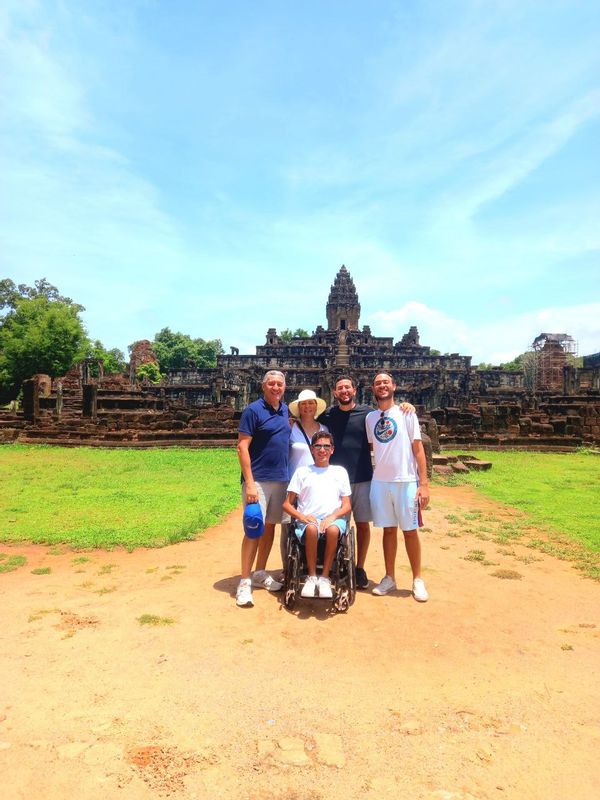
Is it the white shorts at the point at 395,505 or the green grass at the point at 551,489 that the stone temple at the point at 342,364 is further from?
the white shorts at the point at 395,505

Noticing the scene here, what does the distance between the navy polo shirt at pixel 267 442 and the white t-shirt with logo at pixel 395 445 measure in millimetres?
820

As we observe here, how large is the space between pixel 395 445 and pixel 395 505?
53 centimetres

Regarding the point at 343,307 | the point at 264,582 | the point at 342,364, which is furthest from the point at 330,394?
the point at 264,582

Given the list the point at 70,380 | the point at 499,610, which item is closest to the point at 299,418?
the point at 499,610

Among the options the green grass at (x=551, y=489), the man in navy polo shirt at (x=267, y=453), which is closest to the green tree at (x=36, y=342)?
the green grass at (x=551, y=489)

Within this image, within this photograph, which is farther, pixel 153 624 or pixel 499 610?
pixel 499 610

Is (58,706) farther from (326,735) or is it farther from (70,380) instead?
(70,380)

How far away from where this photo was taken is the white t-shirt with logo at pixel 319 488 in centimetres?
416

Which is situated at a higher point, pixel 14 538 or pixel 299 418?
pixel 299 418

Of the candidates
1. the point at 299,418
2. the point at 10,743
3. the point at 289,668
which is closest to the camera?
the point at 10,743

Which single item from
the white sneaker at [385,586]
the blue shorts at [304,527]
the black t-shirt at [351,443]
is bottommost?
the white sneaker at [385,586]

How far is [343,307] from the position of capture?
58.5m

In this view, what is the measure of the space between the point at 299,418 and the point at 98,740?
286cm

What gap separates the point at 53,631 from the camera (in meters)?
3.60
